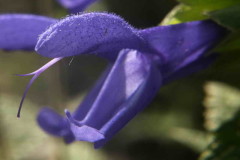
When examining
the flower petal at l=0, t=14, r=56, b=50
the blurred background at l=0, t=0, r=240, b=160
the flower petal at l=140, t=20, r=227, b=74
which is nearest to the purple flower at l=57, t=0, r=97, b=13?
the flower petal at l=0, t=14, r=56, b=50

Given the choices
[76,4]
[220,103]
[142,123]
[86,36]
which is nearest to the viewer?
[86,36]

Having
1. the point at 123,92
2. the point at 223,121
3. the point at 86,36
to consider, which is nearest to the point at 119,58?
the point at 123,92

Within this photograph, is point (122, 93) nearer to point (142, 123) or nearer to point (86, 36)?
point (86, 36)

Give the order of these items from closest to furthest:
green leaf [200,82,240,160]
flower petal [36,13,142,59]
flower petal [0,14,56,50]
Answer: flower petal [36,13,142,59] → flower petal [0,14,56,50] → green leaf [200,82,240,160]

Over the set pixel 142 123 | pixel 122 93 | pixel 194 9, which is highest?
pixel 194 9

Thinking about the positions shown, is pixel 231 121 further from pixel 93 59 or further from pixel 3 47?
pixel 93 59

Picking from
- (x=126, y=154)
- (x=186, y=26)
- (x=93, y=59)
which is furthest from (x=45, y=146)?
(x=186, y=26)

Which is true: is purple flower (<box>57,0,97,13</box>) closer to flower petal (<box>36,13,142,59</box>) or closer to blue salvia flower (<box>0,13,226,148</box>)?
blue salvia flower (<box>0,13,226,148</box>)

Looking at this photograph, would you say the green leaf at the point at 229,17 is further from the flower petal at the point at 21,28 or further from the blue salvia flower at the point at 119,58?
the flower petal at the point at 21,28
